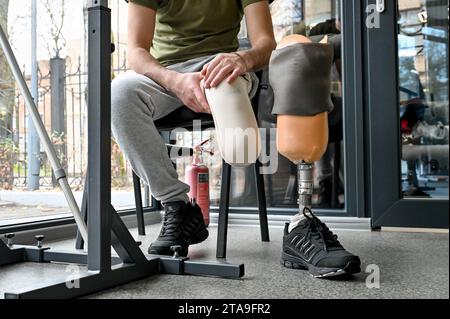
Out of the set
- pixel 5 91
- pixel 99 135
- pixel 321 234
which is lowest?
pixel 321 234

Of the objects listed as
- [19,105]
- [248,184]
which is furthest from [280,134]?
[248,184]

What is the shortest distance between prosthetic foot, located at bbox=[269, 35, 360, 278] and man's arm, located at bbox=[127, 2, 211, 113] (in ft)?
0.68

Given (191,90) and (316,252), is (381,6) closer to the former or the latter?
(191,90)

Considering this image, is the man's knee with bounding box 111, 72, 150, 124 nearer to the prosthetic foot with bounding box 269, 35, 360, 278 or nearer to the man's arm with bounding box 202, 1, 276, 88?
the man's arm with bounding box 202, 1, 276, 88

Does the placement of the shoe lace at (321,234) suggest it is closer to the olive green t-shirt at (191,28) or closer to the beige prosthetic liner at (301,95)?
the beige prosthetic liner at (301,95)

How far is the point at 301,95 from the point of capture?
1132mm

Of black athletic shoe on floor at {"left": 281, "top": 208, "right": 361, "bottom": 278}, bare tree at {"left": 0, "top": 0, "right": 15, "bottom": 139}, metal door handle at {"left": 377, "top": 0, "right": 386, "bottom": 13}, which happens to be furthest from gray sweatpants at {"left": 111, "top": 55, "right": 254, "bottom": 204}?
metal door handle at {"left": 377, "top": 0, "right": 386, "bottom": 13}

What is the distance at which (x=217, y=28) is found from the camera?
1.58m

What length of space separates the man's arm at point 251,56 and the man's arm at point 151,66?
8cm

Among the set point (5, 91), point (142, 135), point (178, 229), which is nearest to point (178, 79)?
point (142, 135)

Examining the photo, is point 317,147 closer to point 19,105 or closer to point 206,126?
point 206,126

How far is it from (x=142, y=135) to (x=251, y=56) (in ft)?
1.25

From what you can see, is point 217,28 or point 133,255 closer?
point 133,255

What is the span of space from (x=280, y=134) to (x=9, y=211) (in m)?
1.14
